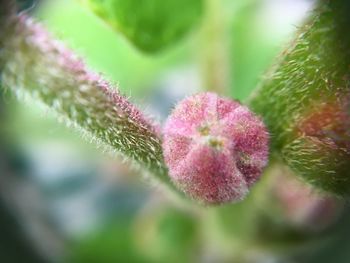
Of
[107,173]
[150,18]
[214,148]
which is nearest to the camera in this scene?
[214,148]

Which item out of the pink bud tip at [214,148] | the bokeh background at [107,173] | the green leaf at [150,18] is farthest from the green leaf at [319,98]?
the bokeh background at [107,173]

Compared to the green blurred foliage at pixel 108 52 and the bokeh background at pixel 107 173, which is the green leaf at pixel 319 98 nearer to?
the bokeh background at pixel 107 173

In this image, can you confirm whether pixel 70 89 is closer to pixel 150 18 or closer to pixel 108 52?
pixel 150 18

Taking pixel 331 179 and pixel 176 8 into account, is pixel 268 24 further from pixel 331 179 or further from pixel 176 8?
pixel 331 179

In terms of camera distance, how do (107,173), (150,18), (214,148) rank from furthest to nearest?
(107,173)
(150,18)
(214,148)

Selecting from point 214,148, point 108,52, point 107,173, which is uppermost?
point 108,52

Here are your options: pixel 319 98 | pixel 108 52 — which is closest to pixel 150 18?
pixel 319 98

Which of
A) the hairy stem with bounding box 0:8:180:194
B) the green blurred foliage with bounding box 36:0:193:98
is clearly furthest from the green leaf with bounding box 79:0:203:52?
the green blurred foliage with bounding box 36:0:193:98

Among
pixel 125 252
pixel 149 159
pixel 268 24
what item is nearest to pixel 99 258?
pixel 125 252
